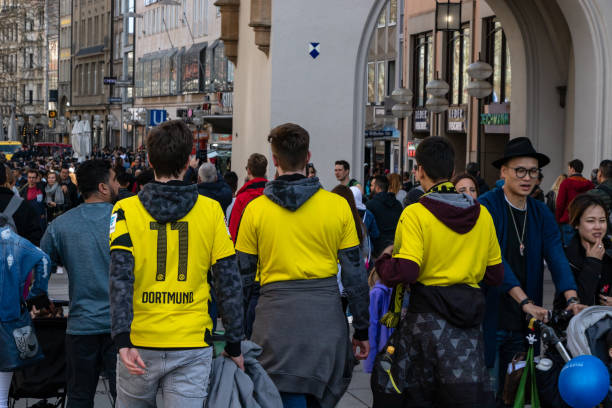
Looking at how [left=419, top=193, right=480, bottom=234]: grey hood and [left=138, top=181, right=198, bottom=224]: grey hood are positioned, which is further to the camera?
[left=419, top=193, right=480, bottom=234]: grey hood

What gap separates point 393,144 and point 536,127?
26.5 meters

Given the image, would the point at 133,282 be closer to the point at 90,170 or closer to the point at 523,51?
the point at 90,170

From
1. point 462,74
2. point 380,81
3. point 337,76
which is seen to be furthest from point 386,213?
point 380,81

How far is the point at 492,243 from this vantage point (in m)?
5.67

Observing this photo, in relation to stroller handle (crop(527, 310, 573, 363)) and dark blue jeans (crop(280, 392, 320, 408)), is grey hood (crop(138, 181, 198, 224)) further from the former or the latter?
stroller handle (crop(527, 310, 573, 363))

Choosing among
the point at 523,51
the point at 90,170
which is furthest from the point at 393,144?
the point at 90,170

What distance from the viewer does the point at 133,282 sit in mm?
4652

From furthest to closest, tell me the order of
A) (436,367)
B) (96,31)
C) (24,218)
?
(96,31)
(24,218)
(436,367)

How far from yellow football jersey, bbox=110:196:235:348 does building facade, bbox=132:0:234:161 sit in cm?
4775

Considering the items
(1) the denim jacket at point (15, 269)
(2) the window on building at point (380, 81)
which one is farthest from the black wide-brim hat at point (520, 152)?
(2) the window on building at point (380, 81)

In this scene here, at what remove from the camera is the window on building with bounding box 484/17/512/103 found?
3331 cm

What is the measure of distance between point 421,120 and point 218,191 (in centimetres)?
2997

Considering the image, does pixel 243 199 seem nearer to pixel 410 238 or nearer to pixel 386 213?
pixel 410 238

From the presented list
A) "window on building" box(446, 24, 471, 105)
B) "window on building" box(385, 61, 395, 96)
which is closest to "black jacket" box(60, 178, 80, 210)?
"window on building" box(446, 24, 471, 105)
